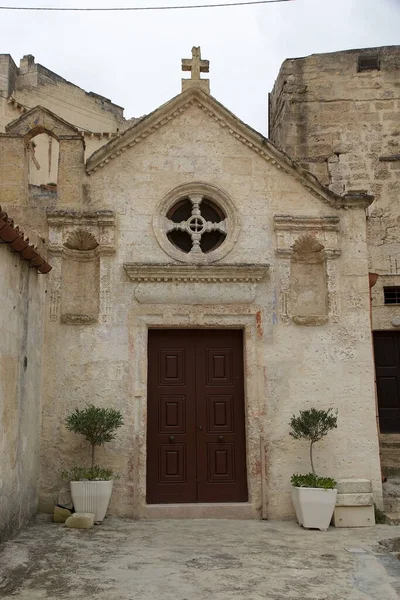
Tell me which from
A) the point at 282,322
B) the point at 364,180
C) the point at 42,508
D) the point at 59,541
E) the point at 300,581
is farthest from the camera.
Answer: the point at 364,180

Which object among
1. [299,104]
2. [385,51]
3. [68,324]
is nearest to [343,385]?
[68,324]

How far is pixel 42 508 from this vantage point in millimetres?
8648

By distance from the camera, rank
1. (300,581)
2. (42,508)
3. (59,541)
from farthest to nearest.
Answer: (42,508), (59,541), (300,581)

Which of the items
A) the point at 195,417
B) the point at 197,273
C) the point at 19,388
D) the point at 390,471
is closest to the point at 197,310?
the point at 197,273

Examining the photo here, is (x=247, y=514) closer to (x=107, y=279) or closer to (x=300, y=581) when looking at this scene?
(x=300, y=581)

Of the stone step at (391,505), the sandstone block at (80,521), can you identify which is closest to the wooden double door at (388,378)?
the stone step at (391,505)

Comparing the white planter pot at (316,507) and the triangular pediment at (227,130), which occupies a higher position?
the triangular pediment at (227,130)

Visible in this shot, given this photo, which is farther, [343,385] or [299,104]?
[299,104]

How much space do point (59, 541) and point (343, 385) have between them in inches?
176

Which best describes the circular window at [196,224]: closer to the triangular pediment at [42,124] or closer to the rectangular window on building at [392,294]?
the triangular pediment at [42,124]

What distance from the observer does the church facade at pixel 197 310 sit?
29.3 feet

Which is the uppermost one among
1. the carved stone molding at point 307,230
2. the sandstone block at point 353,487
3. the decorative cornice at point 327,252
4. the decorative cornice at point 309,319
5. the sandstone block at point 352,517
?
the carved stone molding at point 307,230

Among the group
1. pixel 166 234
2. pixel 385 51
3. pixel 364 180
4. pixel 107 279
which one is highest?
pixel 385 51

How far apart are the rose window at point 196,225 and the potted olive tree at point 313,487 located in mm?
2956
